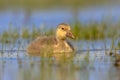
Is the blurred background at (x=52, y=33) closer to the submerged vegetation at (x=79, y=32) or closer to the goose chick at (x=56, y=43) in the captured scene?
the submerged vegetation at (x=79, y=32)

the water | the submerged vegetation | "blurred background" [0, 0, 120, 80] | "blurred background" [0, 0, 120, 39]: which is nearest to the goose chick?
"blurred background" [0, 0, 120, 80]

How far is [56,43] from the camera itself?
16453 millimetres

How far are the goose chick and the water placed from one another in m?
0.92

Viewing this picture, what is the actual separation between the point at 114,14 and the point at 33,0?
19.6 feet

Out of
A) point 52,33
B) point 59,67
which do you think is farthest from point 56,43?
point 59,67

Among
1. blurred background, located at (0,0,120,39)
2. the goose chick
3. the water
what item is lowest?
the water

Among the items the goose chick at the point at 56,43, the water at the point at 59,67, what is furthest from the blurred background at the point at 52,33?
the goose chick at the point at 56,43

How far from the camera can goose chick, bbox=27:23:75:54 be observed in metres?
16.0

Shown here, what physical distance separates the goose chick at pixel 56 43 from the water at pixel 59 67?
92 cm

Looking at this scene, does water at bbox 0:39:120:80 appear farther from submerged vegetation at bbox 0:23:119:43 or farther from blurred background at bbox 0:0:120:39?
blurred background at bbox 0:0:120:39

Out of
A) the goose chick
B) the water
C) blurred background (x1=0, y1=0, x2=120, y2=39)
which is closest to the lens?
the water

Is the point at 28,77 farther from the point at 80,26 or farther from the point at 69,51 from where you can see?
the point at 80,26

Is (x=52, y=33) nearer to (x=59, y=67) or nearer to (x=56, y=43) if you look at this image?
(x=56, y=43)

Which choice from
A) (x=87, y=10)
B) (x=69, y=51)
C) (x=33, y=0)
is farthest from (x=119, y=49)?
(x=33, y=0)
